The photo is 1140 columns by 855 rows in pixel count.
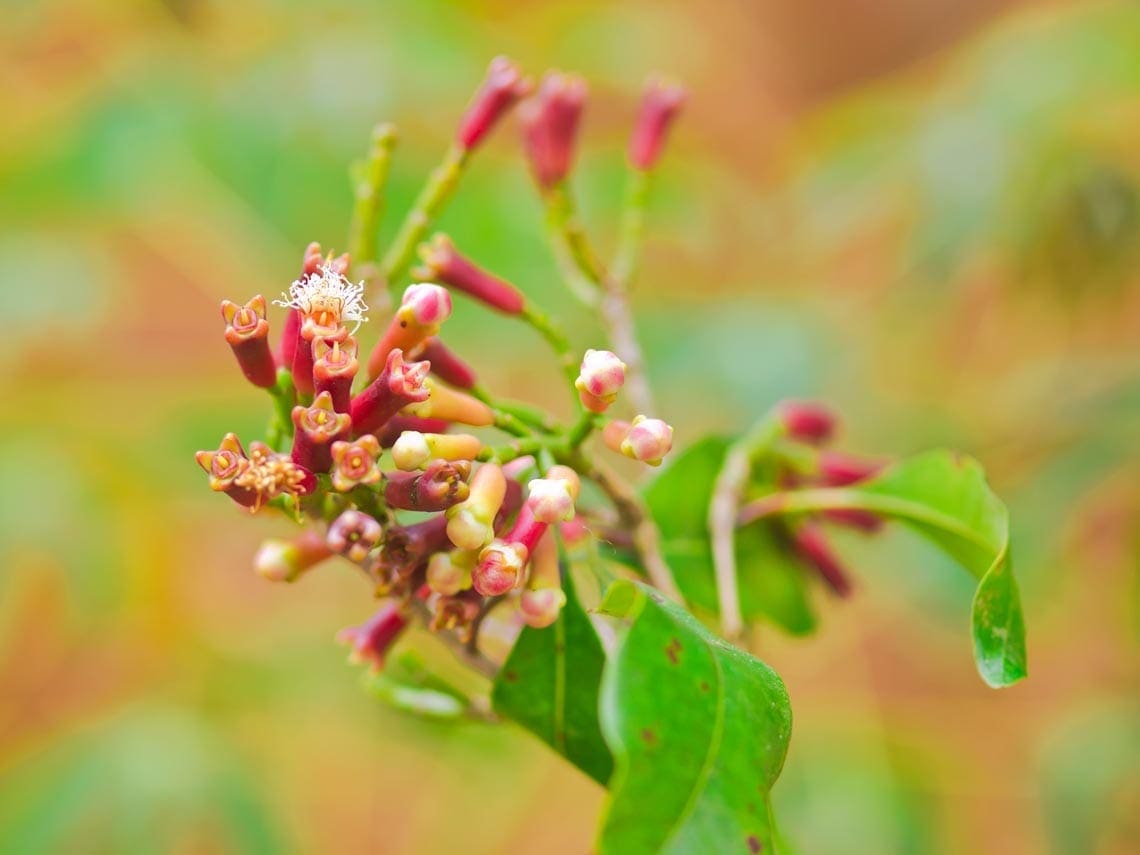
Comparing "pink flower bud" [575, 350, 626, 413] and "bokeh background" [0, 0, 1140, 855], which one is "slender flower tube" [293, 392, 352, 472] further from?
"bokeh background" [0, 0, 1140, 855]

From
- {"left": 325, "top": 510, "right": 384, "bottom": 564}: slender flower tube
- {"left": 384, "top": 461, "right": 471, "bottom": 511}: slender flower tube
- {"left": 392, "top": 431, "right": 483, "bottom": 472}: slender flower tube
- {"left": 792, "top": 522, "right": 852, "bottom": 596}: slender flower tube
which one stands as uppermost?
{"left": 392, "top": 431, "right": 483, "bottom": 472}: slender flower tube

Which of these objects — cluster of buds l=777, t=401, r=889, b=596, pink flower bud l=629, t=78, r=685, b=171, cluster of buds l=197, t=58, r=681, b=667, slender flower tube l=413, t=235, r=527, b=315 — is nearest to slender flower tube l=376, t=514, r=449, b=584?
cluster of buds l=197, t=58, r=681, b=667

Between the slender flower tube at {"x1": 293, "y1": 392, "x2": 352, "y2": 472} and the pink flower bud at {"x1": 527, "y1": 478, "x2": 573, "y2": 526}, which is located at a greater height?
the slender flower tube at {"x1": 293, "y1": 392, "x2": 352, "y2": 472}

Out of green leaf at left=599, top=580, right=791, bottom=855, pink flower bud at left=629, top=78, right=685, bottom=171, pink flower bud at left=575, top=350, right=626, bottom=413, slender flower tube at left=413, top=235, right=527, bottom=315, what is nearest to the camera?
green leaf at left=599, top=580, right=791, bottom=855

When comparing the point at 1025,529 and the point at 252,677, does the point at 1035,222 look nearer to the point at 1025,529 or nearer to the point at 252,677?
the point at 1025,529

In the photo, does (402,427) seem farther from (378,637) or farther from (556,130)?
(556,130)

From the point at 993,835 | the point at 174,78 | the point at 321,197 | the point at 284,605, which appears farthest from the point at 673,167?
the point at 993,835

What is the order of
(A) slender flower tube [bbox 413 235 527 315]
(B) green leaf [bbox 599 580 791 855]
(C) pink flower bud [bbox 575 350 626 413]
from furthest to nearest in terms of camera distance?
(A) slender flower tube [bbox 413 235 527 315], (C) pink flower bud [bbox 575 350 626 413], (B) green leaf [bbox 599 580 791 855]

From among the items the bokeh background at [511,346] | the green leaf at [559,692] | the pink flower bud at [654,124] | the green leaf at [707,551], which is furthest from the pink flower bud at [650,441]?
the bokeh background at [511,346]
